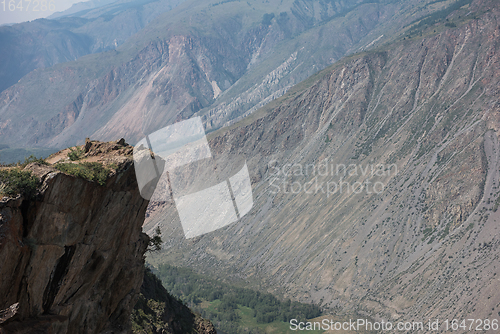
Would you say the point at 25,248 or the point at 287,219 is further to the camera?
the point at 287,219

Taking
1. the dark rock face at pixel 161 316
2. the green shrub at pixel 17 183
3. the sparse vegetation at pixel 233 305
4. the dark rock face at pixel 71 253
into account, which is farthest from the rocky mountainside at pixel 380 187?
the green shrub at pixel 17 183

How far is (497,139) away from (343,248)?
129 feet

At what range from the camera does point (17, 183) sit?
1366 cm

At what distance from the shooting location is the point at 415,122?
110812 millimetres

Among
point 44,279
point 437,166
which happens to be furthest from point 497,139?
point 44,279

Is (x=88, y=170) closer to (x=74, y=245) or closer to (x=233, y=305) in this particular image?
(x=74, y=245)

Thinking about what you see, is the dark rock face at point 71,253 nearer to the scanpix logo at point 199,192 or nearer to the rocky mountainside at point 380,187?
the rocky mountainside at point 380,187

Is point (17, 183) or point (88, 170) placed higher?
point (88, 170)

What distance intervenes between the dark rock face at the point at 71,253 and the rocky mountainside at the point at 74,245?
0.03 m

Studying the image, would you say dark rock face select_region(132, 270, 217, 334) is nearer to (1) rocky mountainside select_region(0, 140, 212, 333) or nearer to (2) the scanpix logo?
(1) rocky mountainside select_region(0, 140, 212, 333)

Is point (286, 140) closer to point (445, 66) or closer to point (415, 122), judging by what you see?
point (415, 122)

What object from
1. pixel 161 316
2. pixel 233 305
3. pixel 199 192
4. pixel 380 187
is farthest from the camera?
pixel 199 192

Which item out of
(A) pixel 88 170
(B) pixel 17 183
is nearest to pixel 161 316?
(A) pixel 88 170

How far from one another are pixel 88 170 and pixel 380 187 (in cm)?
9590
